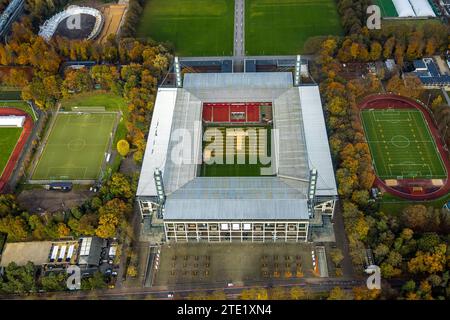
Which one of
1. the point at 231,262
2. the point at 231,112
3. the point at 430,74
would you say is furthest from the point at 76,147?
the point at 430,74

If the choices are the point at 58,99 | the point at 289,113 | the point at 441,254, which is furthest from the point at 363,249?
the point at 58,99

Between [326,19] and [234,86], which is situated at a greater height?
[326,19]

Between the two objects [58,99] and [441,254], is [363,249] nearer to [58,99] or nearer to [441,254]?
[441,254]

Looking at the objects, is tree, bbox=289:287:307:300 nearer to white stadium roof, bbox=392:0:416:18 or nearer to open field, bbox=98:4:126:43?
open field, bbox=98:4:126:43

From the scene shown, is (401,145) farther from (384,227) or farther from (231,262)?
(231,262)

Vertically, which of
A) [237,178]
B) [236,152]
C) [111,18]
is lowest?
[237,178]

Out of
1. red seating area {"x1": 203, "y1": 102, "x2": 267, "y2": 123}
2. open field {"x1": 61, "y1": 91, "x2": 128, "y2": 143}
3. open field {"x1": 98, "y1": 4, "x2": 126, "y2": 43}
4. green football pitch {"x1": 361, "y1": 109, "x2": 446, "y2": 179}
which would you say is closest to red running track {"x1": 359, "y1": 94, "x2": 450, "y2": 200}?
green football pitch {"x1": 361, "y1": 109, "x2": 446, "y2": 179}
